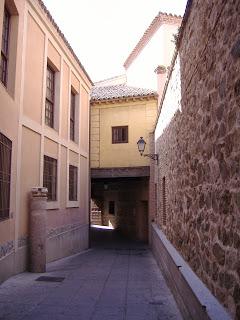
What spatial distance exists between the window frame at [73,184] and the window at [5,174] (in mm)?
6316

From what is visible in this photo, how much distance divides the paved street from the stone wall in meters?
1.11

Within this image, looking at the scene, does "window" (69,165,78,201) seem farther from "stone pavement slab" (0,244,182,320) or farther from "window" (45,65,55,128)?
"stone pavement slab" (0,244,182,320)

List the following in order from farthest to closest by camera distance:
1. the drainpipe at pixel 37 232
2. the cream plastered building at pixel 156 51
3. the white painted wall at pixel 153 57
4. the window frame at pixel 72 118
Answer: the white painted wall at pixel 153 57 < the cream plastered building at pixel 156 51 < the window frame at pixel 72 118 < the drainpipe at pixel 37 232

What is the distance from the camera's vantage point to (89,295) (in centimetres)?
707

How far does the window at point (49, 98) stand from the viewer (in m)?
12.2

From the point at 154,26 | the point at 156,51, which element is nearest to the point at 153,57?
the point at 156,51

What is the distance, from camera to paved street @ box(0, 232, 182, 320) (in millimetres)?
5773

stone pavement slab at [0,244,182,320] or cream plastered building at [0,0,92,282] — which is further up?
cream plastered building at [0,0,92,282]

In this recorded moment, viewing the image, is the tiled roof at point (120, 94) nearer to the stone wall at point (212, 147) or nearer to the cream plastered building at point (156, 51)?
the cream plastered building at point (156, 51)

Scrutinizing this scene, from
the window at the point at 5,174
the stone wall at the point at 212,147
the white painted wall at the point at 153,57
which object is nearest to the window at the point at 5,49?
the window at the point at 5,174

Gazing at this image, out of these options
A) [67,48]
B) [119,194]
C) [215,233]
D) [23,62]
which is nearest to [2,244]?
[23,62]

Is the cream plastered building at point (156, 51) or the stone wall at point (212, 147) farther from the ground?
the cream plastered building at point (156, 51)

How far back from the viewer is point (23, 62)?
30.8 feet

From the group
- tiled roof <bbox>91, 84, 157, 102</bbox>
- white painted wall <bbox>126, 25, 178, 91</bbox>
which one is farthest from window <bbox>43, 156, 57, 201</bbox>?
white painted wall <bbox>126, 25, 178, 91</bbox>
